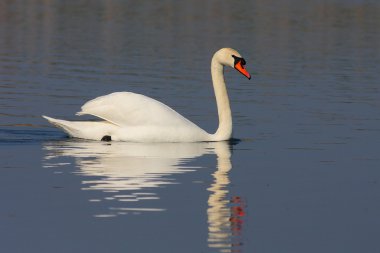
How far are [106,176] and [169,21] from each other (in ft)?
80.3

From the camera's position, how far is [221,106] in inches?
658

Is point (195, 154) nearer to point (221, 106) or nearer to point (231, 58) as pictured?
point (221, 106)

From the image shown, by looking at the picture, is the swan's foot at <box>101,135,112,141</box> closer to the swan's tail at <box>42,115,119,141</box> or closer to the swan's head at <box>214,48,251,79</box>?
the swan's tail at <box>42,115,119,141</box>

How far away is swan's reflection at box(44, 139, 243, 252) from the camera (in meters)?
11.1

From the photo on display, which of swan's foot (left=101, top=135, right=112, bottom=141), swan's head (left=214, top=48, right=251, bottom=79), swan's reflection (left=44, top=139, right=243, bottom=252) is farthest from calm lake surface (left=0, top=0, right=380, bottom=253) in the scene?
swan's head (left=214, top=48, right=251, bottom=79)

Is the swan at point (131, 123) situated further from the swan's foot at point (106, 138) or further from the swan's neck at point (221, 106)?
the swan's neck at point (221, 106)

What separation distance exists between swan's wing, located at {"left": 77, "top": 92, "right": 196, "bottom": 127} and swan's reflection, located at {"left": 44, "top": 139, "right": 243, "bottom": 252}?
28 cm

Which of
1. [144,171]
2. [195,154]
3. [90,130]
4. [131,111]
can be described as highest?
[131,111]

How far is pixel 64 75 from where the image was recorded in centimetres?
2277

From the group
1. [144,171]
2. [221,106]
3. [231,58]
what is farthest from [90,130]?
[144,171]

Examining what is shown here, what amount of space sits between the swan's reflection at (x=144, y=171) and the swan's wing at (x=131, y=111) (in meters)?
0.28

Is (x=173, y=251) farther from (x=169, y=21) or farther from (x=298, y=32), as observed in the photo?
(x=169, y=21)

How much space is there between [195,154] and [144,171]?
1.65 metres

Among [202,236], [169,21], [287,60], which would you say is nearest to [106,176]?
[202,236]
